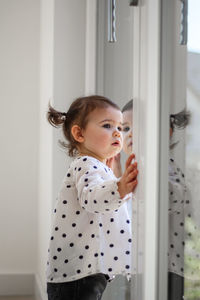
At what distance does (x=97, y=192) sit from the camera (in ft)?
4.90

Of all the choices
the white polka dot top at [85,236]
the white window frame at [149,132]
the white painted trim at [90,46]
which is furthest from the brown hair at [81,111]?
the white painted trim at [90,46]

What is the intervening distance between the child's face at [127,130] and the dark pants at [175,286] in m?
0.48

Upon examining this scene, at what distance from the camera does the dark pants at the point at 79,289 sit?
1.68 metres

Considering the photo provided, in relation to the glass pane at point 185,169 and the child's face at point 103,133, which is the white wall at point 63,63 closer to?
the child's face at point 103,133

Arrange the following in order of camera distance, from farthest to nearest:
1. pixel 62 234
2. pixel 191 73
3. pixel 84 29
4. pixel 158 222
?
pixel 84 29, pixel 62 234, pixel 158 222, pixel 191 73

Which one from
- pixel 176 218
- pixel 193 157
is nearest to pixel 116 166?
pixel 176 218

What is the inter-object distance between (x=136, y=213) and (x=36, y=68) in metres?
1.98

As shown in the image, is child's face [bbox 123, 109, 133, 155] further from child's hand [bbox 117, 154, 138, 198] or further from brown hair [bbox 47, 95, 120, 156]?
child's hand [bbox 117, 154, 138, 198]

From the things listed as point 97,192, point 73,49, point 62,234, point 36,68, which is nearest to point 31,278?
point 36,68

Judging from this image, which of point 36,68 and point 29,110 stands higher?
point 36,68

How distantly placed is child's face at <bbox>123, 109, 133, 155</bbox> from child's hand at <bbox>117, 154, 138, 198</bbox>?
201 millimetres

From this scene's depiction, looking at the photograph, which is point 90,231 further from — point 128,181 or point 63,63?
point 63,63

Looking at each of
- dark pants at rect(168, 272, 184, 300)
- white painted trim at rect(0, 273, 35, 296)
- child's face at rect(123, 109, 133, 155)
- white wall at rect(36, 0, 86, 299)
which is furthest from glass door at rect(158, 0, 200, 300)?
white painted trim at rect(0, 273, 35, 296)

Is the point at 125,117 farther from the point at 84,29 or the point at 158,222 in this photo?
the point at 84,29
